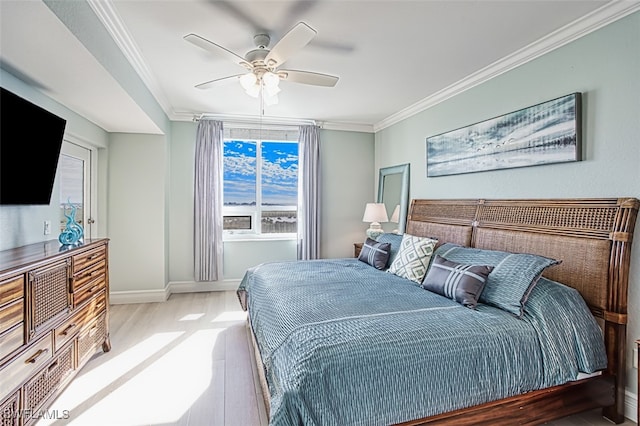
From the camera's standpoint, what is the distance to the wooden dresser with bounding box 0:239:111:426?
1692 mm

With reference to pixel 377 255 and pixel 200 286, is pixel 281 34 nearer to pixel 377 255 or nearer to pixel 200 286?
pixel 377 255

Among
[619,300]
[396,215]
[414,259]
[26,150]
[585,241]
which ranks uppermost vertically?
[26,150]

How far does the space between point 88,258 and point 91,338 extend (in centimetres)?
67

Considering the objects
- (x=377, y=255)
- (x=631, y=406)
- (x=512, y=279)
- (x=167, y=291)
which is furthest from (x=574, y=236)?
(x=167, y=291)

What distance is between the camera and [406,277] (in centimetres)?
306

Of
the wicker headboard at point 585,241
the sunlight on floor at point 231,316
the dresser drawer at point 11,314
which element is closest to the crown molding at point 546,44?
the wicker headboard at point 585,241

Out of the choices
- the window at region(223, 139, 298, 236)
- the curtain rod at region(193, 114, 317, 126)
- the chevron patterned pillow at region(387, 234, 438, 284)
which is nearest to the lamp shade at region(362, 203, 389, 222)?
the window at region(223, 139, 298, 236)

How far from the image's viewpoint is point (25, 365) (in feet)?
5.99

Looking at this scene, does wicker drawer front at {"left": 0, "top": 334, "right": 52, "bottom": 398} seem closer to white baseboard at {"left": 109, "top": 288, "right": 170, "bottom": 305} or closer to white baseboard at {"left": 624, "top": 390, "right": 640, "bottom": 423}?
white baseboard at {"left": 109, "top": 288, "right": 170, "bottom": 305}

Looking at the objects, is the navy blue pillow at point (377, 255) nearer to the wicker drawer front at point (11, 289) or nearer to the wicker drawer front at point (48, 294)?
the wicker drawer front at point (48, 294)

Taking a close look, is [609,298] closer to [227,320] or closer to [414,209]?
[414,209]

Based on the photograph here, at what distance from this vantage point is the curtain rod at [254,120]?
4.90m

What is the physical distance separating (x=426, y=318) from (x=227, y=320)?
2569 millimetres

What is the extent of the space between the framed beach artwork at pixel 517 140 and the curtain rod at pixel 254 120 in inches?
86.3
